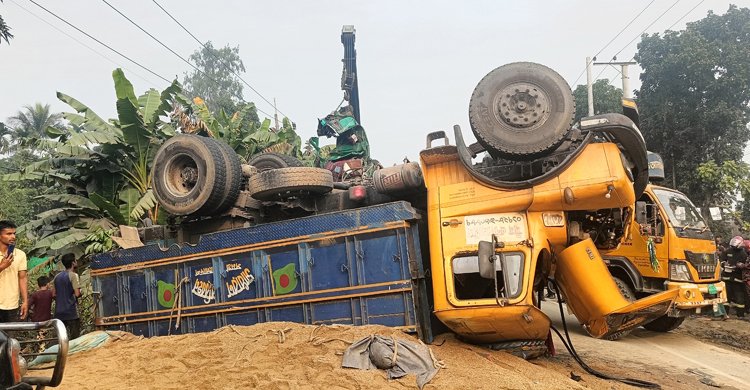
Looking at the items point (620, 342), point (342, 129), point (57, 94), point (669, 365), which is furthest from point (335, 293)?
point (57, 94)

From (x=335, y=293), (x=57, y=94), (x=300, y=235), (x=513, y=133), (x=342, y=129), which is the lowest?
(x=335, y=293)

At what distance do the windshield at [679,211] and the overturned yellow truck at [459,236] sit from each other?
9.38 feet

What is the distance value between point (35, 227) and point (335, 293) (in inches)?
347

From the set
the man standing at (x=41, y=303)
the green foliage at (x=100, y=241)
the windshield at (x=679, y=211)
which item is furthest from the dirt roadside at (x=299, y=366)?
the green foliage at (x=100, y=241)

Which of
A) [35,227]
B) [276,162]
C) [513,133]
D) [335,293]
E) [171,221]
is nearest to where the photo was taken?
[513,133]

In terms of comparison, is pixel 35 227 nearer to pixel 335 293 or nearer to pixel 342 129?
pixel 342 129

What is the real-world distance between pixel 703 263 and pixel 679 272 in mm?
517

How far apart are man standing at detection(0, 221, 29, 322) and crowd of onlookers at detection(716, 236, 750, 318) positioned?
11.4 metres

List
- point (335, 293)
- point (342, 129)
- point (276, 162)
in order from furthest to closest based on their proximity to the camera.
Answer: point (342, 129) < point (276, 162) < point (335, 293)

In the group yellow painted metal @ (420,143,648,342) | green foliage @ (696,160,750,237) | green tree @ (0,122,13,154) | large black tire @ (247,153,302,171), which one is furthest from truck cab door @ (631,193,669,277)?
green tree @ (0,122,13,154)

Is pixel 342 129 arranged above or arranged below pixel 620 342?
above

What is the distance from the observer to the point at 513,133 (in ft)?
16.4

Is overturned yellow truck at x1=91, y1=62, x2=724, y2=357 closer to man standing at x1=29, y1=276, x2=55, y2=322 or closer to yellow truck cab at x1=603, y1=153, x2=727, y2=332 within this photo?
man standing at x1=29, y1=276, x2=55, y2=322

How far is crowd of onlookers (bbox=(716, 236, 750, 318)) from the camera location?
1033 centimetres
